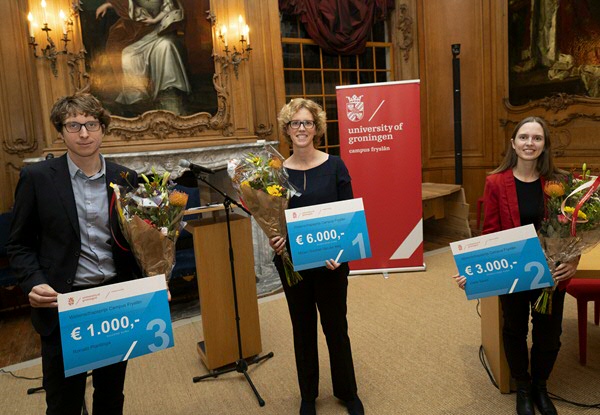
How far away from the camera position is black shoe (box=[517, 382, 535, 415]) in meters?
2.22

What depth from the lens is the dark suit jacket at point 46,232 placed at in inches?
64.1

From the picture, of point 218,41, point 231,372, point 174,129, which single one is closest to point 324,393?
point 231,372

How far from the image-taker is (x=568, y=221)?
1.93m

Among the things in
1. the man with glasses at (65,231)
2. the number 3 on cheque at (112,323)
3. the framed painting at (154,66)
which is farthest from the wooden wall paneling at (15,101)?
the number 3 on cheque at (112,323)

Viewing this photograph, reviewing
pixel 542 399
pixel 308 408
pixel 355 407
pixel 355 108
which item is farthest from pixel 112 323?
pixel 355 108

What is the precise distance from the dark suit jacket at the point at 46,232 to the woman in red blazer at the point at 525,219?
188cm

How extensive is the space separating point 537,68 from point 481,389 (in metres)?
4.97

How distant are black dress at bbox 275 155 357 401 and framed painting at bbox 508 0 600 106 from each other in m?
4.84

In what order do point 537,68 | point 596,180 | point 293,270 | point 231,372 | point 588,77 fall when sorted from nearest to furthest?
point 596,180 → point 293,270 → point 231,372 → point 588,77 → point 537,68

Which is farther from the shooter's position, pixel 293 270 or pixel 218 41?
pixel 218 41

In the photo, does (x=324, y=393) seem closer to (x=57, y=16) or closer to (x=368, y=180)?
(x=368, y=180)

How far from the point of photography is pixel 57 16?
14.5 ft

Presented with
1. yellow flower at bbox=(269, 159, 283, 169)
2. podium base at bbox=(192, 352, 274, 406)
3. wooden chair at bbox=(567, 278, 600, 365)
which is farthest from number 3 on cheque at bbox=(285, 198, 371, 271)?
wooden chair at bbox=(567, 278, 600, 365)

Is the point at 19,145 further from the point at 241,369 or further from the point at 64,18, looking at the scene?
the point at 241,369
